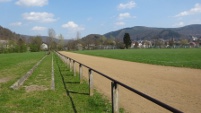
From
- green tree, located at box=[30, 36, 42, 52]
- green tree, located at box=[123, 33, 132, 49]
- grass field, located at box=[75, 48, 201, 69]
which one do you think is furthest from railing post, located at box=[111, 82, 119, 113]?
green tree, located at box=[123, 33, 132, 49]

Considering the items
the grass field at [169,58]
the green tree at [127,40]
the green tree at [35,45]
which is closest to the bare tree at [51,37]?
the green tree at [35,45]

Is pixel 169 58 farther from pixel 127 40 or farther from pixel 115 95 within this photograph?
pixel 127 40

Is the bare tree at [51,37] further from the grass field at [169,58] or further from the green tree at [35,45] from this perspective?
the grass field at [169,58]

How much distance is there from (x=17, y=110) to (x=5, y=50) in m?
117

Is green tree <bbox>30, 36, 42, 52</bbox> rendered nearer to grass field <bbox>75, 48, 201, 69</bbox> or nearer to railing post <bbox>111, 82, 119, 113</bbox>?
grass field <bbox>75, 48, 201, 69</bbox>

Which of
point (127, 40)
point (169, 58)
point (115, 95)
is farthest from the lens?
point (127, 40)

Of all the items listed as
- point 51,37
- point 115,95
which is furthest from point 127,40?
point 115,95

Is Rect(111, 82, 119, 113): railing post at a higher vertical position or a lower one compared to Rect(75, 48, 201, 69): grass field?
higher

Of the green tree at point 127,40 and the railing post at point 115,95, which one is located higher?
the green tree at point 127,40

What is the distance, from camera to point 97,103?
889 cm

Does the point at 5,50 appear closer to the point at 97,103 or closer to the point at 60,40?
the point at 60,40

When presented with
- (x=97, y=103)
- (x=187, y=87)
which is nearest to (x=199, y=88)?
(x=187, y=87)

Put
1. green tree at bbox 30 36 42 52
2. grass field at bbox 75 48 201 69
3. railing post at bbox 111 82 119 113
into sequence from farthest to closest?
green tree at bbox 30 36 42 52 < grass field at bbox 75 48 201 69 < railing post at bbox 111 82 119 113

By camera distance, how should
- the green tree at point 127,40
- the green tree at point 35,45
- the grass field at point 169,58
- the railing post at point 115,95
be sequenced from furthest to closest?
the green tree at point 127,40, the green tree at point 35,45, the grass field at point 169,58, the railing post at point 115,95
